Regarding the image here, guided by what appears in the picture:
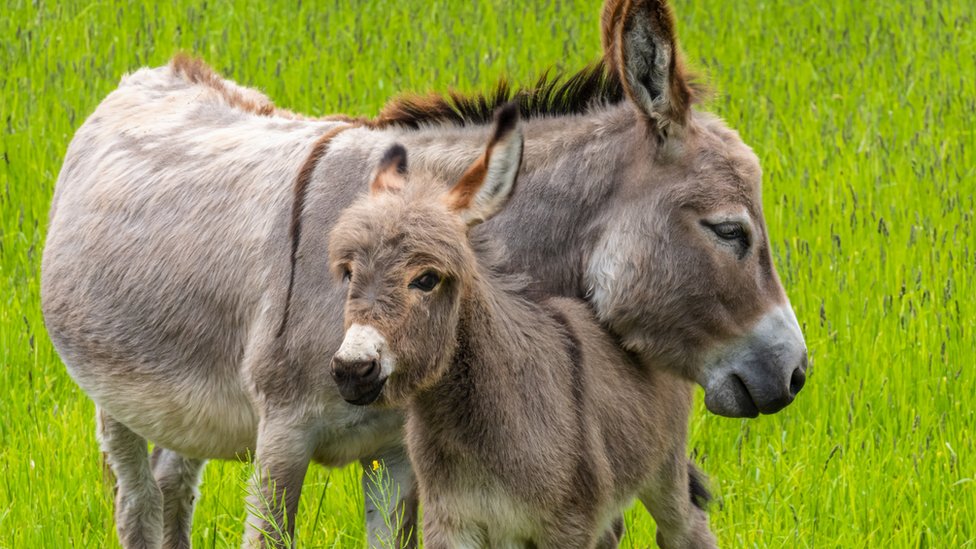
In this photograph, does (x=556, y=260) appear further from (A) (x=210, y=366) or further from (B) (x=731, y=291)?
(A) (x=210, y=366)

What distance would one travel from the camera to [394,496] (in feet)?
14.6

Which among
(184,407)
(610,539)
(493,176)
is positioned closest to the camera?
(493,176)

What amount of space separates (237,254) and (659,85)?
1.49m

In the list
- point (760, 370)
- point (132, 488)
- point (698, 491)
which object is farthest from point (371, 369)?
point (132, 488)

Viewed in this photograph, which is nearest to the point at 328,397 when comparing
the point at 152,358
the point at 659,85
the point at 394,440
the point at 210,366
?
the point at 394,440

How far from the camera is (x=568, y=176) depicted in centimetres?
416

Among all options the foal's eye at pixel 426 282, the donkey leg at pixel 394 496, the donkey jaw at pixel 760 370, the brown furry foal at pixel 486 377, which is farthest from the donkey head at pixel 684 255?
the donkey leg at pixel 394 496

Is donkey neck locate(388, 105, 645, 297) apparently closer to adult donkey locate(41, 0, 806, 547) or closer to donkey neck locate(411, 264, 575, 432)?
adult donkey locate(41, 0, 806, 547)

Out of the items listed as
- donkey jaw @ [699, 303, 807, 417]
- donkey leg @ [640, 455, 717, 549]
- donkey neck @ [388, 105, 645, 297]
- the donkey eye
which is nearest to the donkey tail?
donkey leg @ [640, 455, 717, 549]

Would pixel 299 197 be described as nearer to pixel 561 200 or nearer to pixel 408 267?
pixel 561 200

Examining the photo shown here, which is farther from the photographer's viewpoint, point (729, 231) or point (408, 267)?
point (729, 231)

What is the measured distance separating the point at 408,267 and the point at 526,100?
1164 millimetres

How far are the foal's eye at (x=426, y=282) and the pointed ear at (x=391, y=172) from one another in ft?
1.16

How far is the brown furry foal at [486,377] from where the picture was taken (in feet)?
11.3
